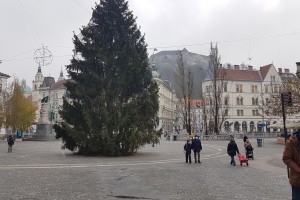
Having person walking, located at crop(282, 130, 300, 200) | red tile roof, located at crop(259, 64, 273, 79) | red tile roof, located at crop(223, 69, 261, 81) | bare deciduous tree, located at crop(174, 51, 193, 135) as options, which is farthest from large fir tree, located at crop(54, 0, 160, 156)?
red tile roof, located at crop(259, 64, 273, 79)

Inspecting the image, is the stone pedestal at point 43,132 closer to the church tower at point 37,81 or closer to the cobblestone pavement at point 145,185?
the cobblestone pavement at point 145,185

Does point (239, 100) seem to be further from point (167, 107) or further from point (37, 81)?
point (37, 81)

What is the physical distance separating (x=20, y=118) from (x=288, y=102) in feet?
190

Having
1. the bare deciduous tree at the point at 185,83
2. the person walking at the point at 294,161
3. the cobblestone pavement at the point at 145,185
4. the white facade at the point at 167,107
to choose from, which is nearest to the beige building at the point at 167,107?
the white facade at the point at 167,107

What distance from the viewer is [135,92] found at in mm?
30172

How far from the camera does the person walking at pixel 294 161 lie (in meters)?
6.71

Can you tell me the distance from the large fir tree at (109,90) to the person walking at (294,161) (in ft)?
70.3

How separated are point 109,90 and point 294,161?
22884 mm

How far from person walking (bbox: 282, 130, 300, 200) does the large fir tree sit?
70.3 ft

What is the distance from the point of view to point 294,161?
688 centimetres

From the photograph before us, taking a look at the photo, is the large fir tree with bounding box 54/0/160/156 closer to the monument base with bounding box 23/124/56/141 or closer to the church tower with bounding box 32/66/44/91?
the monument base with bounding box 23/124/56/141

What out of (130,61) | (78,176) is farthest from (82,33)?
(78,176)

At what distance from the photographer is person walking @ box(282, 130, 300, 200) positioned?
671 centimetres

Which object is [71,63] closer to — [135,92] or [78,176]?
[135,92]
